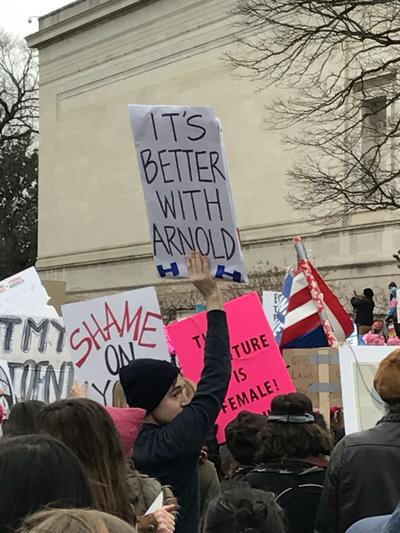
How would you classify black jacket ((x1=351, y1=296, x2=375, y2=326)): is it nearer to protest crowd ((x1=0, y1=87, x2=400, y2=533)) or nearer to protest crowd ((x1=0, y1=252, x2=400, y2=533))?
protest crowd ((x1=0, y1=87, x2=400, y2=533))

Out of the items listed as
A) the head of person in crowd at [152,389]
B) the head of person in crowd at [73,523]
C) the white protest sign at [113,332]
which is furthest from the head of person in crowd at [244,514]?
the white protest sign at [113,332]

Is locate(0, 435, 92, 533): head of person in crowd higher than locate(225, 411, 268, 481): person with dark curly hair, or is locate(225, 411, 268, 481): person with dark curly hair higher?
locate(0, 435, 92, 533): head of person in crowd

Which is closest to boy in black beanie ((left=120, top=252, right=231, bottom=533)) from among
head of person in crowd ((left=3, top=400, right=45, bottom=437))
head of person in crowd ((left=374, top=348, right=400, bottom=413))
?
head of person in crowd ((left=3, top=400, right=45, bottom=437))

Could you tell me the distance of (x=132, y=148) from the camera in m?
32.5

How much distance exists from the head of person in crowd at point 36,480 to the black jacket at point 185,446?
1164mm

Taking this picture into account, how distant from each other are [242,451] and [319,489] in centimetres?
60

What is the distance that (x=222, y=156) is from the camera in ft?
13.1

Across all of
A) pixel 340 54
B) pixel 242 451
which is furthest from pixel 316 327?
pixel 340 54

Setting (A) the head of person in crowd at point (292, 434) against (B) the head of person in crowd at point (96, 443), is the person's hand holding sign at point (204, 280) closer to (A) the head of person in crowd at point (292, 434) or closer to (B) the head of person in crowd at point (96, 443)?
(A) the head of person in crowd at point (292, 434)

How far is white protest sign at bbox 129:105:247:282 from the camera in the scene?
13.0 feet

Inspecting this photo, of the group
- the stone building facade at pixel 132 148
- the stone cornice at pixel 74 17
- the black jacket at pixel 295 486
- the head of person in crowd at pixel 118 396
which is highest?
the stone cornice at pixel 74 17

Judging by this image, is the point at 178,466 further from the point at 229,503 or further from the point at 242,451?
the point at 242,451

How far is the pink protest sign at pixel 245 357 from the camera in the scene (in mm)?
5305

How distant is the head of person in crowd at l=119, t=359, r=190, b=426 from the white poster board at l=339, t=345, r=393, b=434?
127cm
